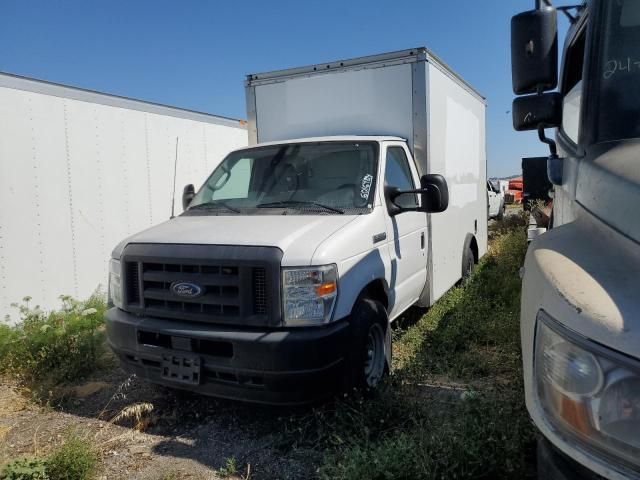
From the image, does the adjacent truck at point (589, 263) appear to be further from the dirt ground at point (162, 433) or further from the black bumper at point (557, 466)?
the dirt ground at point (162, 433)

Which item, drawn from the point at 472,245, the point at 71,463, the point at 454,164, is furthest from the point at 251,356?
the point at 472,245

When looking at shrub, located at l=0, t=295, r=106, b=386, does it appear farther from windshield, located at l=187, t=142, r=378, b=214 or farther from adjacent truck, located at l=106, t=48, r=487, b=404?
windshield, located at l=187, t=142, r=378, b=214

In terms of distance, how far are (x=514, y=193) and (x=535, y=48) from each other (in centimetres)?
2478

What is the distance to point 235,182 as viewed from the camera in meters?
4.80

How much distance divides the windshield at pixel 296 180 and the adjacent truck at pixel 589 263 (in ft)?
5.72

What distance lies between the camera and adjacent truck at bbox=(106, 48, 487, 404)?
3240mm

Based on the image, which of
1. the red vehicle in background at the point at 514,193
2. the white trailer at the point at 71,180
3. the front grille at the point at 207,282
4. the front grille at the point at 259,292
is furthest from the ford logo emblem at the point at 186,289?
the red vehicle in background at the point at 514,193

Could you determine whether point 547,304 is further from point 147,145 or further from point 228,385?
point 147,145

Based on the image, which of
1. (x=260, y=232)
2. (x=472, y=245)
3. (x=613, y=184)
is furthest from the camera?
(x=472, y=245)

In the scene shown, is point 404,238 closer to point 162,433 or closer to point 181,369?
point 181,369

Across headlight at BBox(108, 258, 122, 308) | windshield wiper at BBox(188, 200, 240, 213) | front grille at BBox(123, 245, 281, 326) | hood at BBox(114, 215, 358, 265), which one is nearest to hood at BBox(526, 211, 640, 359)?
hood at BBox(114, 215, 358, 265)

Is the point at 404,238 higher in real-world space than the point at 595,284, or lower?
lower

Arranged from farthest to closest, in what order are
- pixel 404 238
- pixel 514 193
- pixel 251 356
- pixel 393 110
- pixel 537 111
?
pixel 514 193 < pixel 393 110 < pixel 404 238 < pixel 251 356 < pixel 537 111

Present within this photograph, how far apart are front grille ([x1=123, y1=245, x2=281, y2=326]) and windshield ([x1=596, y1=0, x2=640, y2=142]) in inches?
78.5
